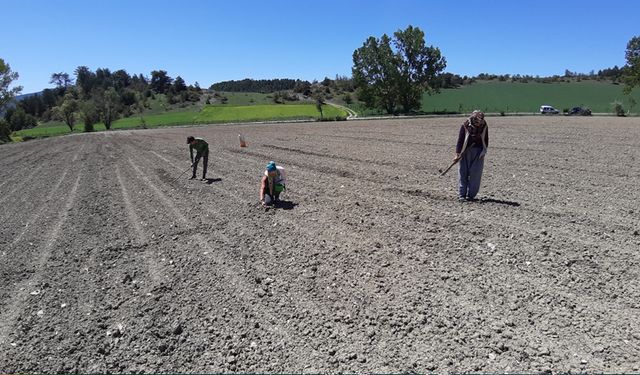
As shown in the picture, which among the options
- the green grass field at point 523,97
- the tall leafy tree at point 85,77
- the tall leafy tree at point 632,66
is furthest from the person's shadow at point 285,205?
the tall leafy tree at point 85,77

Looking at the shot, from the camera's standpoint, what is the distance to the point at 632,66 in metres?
70.8

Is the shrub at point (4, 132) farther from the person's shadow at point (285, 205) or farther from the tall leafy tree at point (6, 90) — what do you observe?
the person's shadow at point (285, 205)

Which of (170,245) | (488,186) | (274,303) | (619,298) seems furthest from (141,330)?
(488,186)

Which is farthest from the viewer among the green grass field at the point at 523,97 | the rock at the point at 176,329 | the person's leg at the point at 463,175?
the green grass field at the point at 523,97

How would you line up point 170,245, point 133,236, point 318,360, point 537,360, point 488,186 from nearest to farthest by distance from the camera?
point 537,360 → point 318,360 → point 170,245 → point 133,236 → point 488,186

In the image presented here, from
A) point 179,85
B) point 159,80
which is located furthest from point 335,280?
point 159,80

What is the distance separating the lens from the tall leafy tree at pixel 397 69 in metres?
73.4

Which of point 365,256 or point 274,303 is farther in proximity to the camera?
point 365,256

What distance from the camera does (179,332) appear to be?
17.1 ft

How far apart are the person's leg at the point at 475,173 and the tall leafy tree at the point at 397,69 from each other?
65856mm

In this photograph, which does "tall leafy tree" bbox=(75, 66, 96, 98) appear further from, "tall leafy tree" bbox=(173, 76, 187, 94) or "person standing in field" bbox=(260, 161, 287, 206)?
"person standing in field" bbox=(260, 161, 287, 206)

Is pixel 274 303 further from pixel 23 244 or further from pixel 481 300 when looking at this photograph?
pixel 23 244

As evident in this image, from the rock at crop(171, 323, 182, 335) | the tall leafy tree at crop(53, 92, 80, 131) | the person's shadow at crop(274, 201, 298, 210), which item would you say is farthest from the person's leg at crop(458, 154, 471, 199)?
the tall leafy tree at crop(53, 92, 80, 131)

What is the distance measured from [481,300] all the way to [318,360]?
2.20 metres
